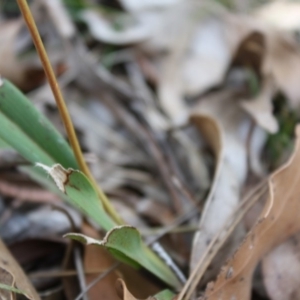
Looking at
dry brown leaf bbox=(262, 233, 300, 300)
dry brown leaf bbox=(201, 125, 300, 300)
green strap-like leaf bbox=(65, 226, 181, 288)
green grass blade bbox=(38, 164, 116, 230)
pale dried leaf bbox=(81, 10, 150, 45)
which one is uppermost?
pale dried leaf bbox=(81, 10, 150, 45)

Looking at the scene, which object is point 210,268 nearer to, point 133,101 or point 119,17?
point 133,101

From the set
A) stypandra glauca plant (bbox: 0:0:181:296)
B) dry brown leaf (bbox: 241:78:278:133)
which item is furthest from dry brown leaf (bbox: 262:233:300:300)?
dry brown leaf (bbox: 241:78:278:133)

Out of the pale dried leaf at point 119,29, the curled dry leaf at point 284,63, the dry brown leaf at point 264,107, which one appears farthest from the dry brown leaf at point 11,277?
the pale dried leaf at point 119,29

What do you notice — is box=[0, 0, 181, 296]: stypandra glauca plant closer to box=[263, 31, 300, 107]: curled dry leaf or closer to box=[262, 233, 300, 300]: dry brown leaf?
box=[262, 233, 300, 300]: dry brown leaf

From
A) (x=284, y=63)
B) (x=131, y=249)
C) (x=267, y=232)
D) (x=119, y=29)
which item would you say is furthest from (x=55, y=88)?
(x=119, y=29)

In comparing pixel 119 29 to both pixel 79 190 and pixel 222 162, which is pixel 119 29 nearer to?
pixel 222 162

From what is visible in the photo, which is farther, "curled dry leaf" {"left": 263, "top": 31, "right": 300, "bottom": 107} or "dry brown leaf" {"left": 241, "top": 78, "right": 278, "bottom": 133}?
"curled dry leaf" {"left": 263, "top": 31, "right": 300, "bottom": 107}

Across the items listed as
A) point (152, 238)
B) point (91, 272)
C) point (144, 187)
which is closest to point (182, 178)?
point (144, 187)
